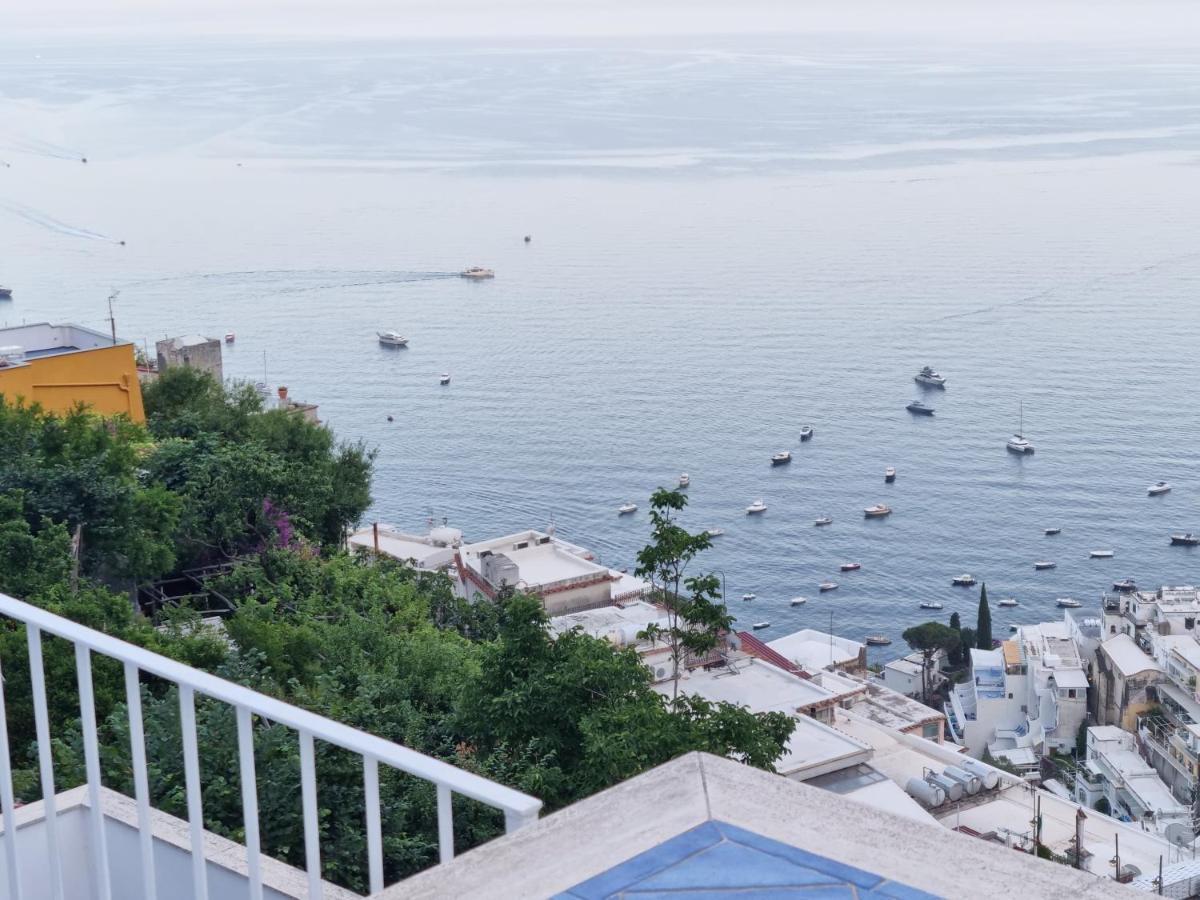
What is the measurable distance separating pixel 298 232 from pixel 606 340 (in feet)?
61.6

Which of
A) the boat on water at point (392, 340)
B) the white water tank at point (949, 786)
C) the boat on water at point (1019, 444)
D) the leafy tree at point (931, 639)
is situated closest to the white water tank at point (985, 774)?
the white water tank at point (949, 786)

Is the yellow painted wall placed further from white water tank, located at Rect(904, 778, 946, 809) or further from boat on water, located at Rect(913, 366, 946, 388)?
boat on water, located at Rect(913, 366, 946, 388)

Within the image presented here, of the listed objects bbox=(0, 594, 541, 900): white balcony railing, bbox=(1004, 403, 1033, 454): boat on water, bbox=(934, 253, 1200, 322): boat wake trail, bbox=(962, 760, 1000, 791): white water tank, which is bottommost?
bbox=(962, 760, 1000, 791): white water tank

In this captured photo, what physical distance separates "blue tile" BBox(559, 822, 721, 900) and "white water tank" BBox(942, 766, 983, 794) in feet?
48.6

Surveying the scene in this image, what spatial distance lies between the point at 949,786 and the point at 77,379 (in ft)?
31.8

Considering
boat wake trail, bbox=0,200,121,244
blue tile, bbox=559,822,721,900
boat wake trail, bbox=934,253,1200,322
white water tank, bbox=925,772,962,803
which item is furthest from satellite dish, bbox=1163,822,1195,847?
boat wake trail, bbox=0,200,121,244

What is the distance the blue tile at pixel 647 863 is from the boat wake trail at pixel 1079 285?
44.1 m

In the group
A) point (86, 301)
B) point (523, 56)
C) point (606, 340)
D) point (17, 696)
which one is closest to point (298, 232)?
point (86, 301)

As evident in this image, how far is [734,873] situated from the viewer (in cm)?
153

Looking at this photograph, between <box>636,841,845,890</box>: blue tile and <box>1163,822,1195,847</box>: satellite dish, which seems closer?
<box>636,841,845,890</box>: blue tile

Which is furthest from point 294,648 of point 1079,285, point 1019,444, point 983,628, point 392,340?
point 1079,285

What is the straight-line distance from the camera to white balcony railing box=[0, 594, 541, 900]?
144 centimetres

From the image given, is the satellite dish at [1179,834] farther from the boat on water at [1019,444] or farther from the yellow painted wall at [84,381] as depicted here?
the boat on water at [1019,444]

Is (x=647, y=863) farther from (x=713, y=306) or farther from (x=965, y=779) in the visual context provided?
(x=713, y=306)
